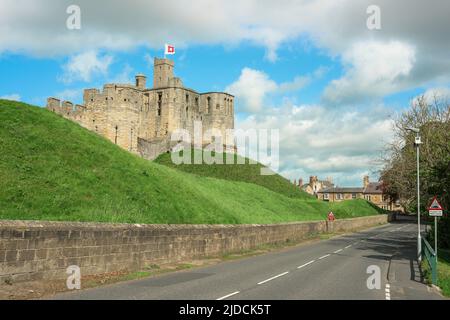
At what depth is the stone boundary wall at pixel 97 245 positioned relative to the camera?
11578mm

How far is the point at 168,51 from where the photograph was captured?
9238 cm

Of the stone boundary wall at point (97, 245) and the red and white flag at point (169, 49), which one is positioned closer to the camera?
the stone boundary wall at point (97, 245)

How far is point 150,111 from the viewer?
93125 millimetres

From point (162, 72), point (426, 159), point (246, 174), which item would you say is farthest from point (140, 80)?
point (426, 159)

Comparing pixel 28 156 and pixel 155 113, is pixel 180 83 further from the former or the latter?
pixel 28 156

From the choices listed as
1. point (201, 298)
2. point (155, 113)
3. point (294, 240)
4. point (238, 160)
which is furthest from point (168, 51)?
point (201, 298)

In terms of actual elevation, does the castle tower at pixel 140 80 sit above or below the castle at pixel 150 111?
above

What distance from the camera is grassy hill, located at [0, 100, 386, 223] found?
51.7ft

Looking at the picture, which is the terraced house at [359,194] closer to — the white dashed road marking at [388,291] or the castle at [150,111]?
the castle at [150,111]

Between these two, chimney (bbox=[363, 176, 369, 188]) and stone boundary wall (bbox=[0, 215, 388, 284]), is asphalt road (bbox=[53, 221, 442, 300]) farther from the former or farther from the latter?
chimney (bbox=[363, 176, 369, 188])

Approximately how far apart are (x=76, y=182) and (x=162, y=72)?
79.3 meters

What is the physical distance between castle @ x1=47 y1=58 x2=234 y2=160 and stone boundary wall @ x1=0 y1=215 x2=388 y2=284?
126 ft

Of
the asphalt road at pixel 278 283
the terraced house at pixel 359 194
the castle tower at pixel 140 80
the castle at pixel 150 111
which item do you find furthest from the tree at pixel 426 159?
the terraced house at pixel 359 194

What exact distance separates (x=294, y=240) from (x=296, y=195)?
1112 inches
